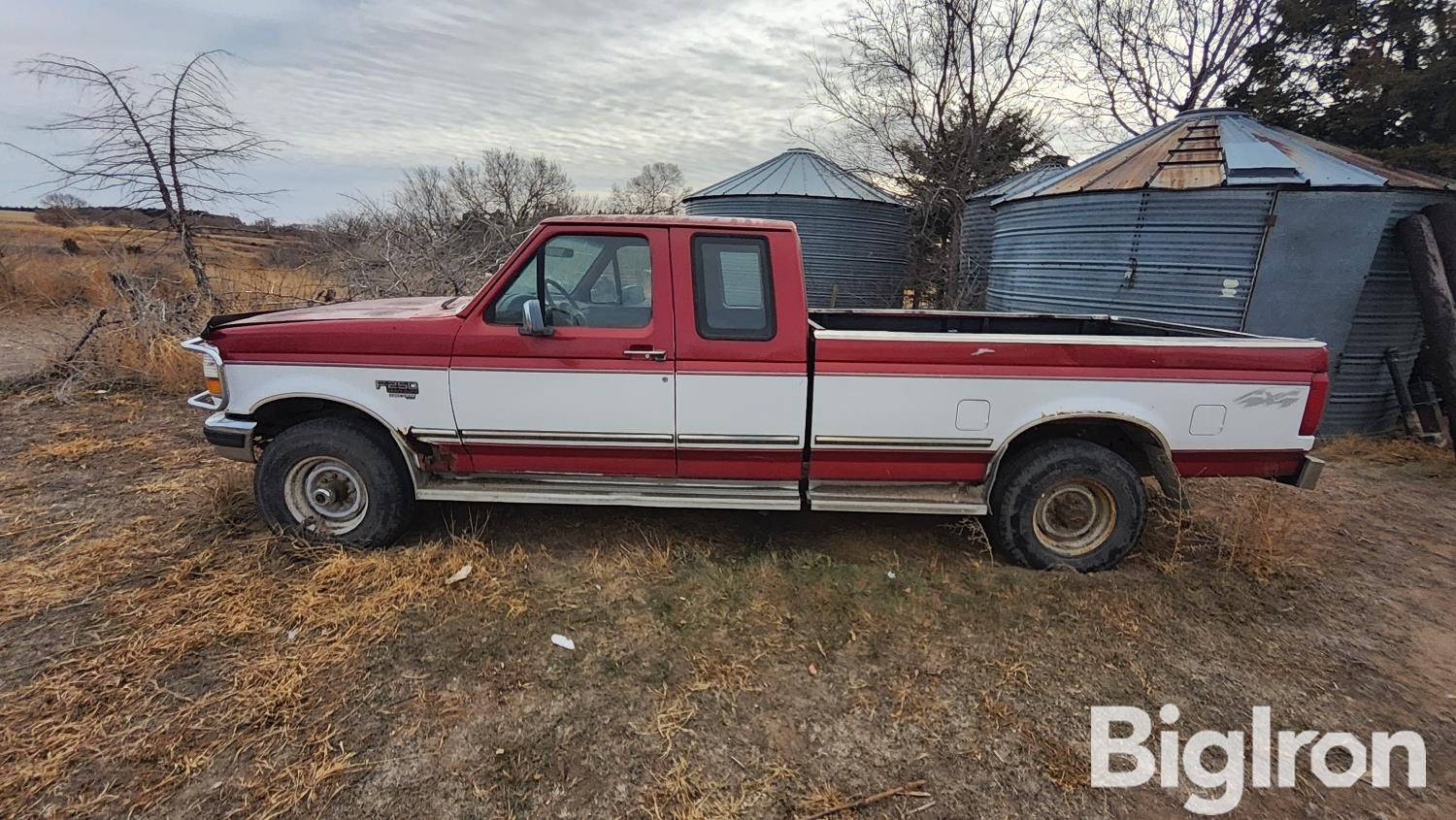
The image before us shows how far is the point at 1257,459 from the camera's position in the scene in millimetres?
3646

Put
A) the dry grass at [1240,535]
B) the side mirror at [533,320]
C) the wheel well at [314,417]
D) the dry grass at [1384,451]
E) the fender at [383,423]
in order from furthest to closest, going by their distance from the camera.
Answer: the dry grass at [1384,451]
the dry grass at [1240,535]
the wheel well at [314,417]
the fender at [383,423]
the side mirror at [533,320]

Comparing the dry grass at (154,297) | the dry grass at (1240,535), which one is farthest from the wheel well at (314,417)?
the dry grass at (154,297)

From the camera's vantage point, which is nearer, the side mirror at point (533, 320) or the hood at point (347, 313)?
the side mirror at point (533, 320)

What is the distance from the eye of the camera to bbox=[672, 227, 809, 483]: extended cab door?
3537 millimetres

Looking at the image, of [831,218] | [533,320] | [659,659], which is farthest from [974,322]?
[831,218]

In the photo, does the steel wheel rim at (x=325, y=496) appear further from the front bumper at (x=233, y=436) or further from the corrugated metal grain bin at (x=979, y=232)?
the corrugated metal grain bin at (x=979, y=232)

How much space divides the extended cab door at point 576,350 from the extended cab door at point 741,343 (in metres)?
0.11

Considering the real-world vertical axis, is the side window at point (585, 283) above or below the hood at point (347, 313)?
above

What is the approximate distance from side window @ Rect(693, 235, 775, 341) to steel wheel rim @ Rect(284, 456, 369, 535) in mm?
2340

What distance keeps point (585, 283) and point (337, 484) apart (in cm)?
200

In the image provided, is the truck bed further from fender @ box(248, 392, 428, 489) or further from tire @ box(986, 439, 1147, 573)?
fender @ box(248, 392, 428, 489)

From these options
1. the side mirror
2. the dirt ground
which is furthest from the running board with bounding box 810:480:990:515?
the side mirror

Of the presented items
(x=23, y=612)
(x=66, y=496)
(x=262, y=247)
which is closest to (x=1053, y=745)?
(x=23, y=612)

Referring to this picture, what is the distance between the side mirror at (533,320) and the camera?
341cm
